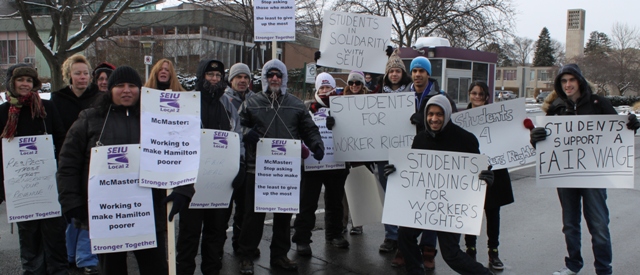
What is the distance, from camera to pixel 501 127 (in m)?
5.43

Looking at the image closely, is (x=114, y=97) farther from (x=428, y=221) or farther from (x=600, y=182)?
(x=600, y=182)

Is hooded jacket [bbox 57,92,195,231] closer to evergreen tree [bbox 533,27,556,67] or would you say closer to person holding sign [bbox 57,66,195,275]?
person holding sign [bbox 57,66,195,275]

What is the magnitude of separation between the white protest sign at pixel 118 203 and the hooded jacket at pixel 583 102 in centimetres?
354

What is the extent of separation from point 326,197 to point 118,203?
116 inches

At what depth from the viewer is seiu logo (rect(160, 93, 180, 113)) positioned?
380cm

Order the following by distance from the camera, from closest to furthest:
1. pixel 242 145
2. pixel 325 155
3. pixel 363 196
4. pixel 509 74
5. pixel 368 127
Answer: pixel 242 145 → pixel 368 127 → pixel 325 155 → pixel 363 196 → pixel 509 74

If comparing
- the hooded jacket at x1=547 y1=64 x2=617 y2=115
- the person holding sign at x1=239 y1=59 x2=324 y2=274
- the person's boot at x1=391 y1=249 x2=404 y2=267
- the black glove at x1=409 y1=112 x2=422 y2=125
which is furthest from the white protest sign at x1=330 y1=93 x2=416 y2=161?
the hooded jacket at x1=547 y1=64 x2=617 y2=115

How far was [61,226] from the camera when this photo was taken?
182 inches

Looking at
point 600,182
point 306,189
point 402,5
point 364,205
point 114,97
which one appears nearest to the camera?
point 114,97

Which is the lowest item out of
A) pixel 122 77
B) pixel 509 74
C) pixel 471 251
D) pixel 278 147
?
pixel 471 251

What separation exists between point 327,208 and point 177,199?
103 inches

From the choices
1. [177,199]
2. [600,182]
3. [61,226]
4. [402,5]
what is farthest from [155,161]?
[402,5]

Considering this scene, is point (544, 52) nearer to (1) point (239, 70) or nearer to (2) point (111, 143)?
(1) point (239, 70)

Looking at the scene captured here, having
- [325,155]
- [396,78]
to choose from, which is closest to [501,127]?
[396,78]
